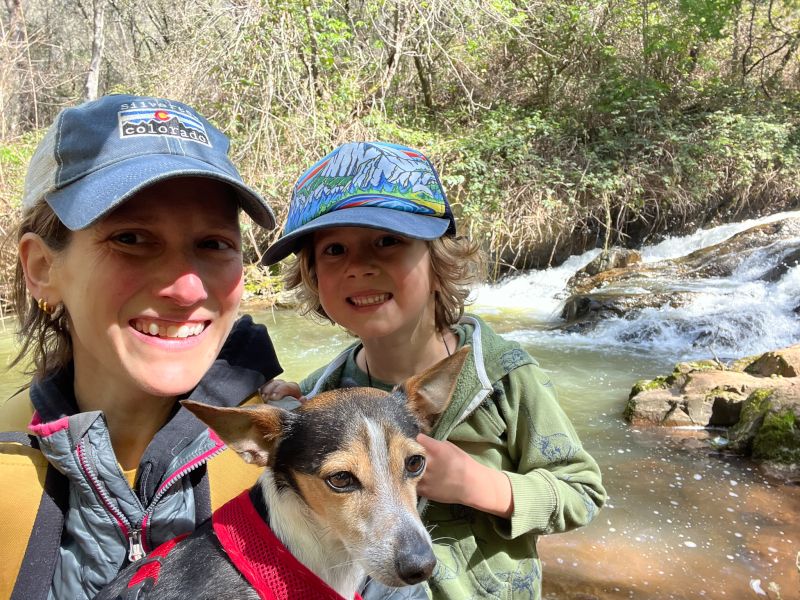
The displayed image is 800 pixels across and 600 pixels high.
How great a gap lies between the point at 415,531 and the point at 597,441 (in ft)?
14.2

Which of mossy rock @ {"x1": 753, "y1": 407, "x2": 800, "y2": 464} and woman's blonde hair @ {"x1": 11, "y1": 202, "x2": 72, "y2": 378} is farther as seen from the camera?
mossy rock @ {"x1": 753, "y1": 407, "x2": 800, "y2": 464}

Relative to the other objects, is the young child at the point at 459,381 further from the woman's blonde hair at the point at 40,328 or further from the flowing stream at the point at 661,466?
the flowing stream at the point at 661,466

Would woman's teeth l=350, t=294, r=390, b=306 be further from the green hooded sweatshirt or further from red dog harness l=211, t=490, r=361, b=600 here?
red dog harness l=211, t=490, r=361, b=600

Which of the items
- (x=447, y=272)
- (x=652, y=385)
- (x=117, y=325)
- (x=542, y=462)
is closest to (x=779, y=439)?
(x=652, y=385)

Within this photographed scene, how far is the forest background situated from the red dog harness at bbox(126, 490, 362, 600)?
8805 millimetres

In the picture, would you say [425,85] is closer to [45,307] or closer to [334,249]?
[334,249]

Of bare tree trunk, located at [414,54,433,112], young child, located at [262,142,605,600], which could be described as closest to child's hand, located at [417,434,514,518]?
young child, located at [262,142,605,600]

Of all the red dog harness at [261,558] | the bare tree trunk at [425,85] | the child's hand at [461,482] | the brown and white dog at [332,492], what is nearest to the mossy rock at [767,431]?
the child's hand at [461,482]

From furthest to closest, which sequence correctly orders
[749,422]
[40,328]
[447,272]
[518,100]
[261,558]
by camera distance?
[518,100] → [749,422] → [447,272] → [40,328] → [261,558]

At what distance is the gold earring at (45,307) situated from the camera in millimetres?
1636

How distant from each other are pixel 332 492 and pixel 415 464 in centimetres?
29

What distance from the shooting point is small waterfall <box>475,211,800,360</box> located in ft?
28.2

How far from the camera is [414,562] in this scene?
1578 mm

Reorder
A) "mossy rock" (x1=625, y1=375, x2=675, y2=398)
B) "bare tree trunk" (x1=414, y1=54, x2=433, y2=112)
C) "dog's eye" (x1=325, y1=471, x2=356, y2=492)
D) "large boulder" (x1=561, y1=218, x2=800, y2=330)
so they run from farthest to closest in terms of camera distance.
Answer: "bare tree trunk" (x1=414, y1=54, x2=433, y2=112) < "large boulder" (x1=561, y1=218, x2=800, y2=330) < "mossy rock" (x1=625, y1=375, x2=675, y2=398) < "dog's eye" (x1=325, y1=471, x2=356, y2=492)
